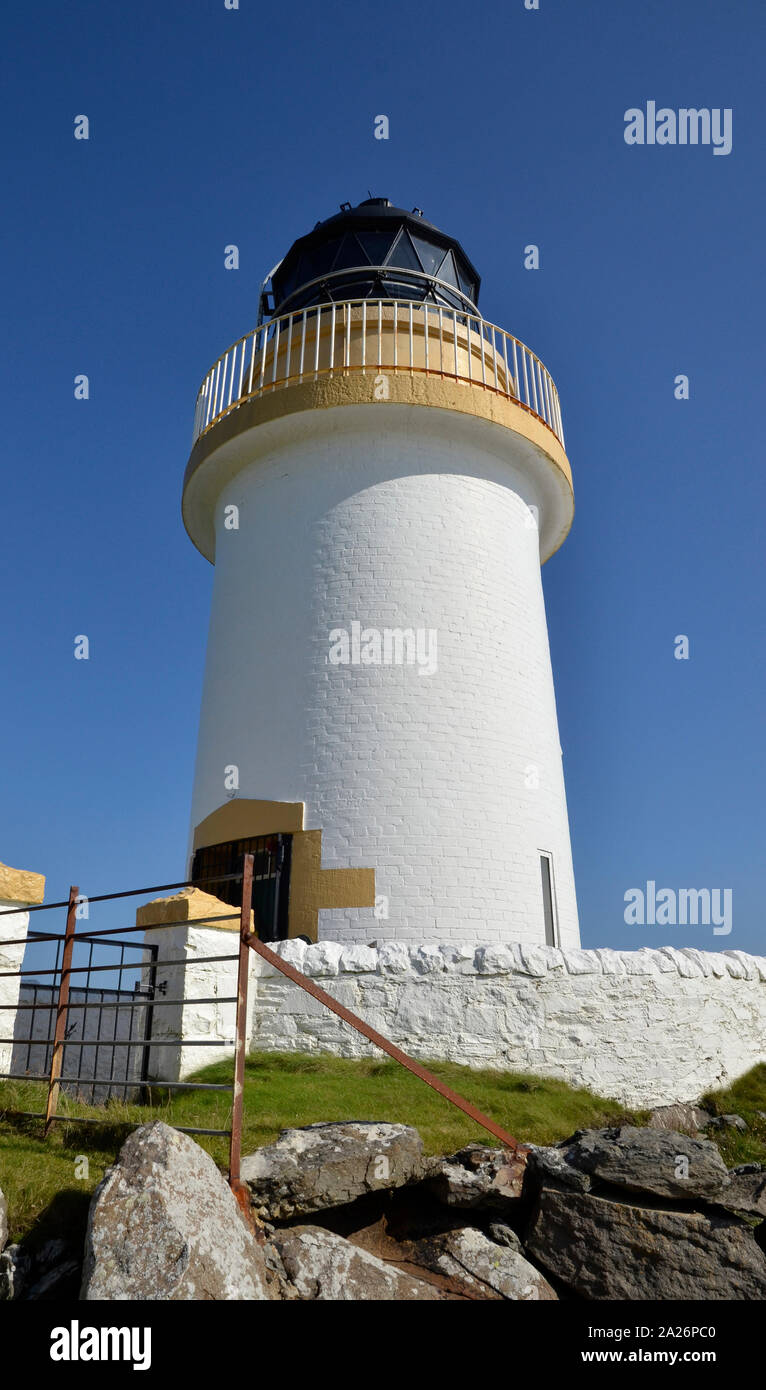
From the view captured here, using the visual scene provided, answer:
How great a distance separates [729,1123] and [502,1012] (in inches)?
109

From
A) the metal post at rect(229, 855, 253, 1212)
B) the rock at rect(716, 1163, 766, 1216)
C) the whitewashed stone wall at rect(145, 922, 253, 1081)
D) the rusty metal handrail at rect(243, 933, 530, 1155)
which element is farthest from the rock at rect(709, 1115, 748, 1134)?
the metal post at rect(229, 855, 253, 1212)

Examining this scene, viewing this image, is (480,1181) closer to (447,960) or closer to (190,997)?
(447,960)

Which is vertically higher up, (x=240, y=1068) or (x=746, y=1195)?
(x=240, y=1068)

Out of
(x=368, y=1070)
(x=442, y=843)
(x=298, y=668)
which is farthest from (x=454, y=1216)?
(x=298, y=668)

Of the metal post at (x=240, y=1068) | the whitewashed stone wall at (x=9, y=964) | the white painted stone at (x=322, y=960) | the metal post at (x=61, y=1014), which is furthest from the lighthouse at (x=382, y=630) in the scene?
the metal post at (x=240, y=1068)

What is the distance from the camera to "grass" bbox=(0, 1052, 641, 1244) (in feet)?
19.3

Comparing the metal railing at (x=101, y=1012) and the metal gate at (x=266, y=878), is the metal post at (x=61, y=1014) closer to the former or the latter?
the metal railing at (x=101, y=1012)

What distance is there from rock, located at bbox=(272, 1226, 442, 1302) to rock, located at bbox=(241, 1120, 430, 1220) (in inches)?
6.9

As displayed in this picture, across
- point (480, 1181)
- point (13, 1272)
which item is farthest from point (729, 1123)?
point (13, 1272)

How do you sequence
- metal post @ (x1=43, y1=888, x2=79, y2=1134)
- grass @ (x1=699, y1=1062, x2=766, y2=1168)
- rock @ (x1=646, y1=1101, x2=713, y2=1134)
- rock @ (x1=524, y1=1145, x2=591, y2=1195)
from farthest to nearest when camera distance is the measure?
1. rock @ (x1=646, y1=1101, x2=713, y2=1134)
2. grass @ (x1=699, y1=1062, x2=766, y2=1168)
3. metal post @ (x1=43, y1=888, x2=79, y2=1134)
4. rock @ (x1=524, y1=1145, x2=591, y2=1195)

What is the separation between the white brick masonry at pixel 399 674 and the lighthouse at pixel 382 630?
0.03 meters

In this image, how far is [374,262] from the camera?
1733 cm

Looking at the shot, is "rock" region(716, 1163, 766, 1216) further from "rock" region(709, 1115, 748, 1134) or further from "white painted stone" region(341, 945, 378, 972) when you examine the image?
"white painted stone" region(341, 945, 378, 972)

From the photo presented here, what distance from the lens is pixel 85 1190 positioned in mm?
5875
